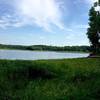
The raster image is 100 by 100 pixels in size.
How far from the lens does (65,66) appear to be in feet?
95.3

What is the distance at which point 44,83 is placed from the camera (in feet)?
68.3

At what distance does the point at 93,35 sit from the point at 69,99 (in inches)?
1867

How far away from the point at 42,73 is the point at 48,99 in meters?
9.17

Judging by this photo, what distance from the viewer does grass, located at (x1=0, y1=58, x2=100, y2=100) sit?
50.8 ft

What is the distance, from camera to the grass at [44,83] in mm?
15477

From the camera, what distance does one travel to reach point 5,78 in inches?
827

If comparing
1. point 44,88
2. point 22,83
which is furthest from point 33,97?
point 22,83

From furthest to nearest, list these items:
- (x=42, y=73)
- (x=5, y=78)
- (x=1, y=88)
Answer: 1. (x=42, y=73)
2. (x=5, y=78)
3. (x=1, y=88)

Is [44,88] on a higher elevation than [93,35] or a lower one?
lower

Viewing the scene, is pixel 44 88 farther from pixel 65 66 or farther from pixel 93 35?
pixel 93 35

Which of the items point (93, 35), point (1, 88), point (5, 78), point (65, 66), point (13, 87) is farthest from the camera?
point (93, 35)

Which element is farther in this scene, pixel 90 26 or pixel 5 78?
pixel 90 26

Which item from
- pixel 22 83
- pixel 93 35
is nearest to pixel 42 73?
pixel 22 83

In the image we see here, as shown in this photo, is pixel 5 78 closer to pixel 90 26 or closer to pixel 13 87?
pixel 13 87
